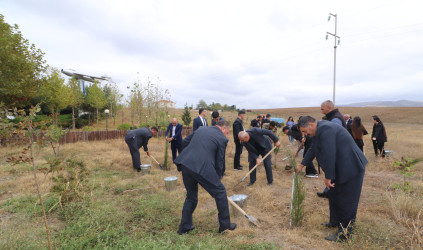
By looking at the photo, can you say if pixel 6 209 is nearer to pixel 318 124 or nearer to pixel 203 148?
pixel 203 148

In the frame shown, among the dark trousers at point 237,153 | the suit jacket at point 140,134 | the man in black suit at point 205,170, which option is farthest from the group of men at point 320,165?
the suit jacket at point 140,134

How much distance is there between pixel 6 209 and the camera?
372 cm

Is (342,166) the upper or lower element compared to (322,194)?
upper

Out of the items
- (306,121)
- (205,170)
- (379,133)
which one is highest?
(306,121)

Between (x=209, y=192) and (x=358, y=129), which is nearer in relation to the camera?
(x=209, y=192)

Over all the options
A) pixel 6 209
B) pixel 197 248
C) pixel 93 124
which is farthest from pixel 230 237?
pixel 93 124

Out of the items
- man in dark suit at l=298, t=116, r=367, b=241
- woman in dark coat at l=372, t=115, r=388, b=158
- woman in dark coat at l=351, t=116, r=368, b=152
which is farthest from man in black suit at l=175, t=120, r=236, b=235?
woman in dark coat at l=372, t=115, r=388, b=158

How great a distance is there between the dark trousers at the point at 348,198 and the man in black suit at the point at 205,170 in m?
1.41

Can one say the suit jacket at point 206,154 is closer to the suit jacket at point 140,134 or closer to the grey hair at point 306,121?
the grey hair at point 306,121

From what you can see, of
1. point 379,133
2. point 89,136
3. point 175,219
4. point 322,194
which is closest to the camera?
point 175,219

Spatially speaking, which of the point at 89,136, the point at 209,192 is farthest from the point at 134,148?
the point at 89,136

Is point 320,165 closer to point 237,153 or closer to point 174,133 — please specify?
point 237,153

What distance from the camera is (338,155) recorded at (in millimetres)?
2666

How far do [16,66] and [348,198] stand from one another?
1258 cm
